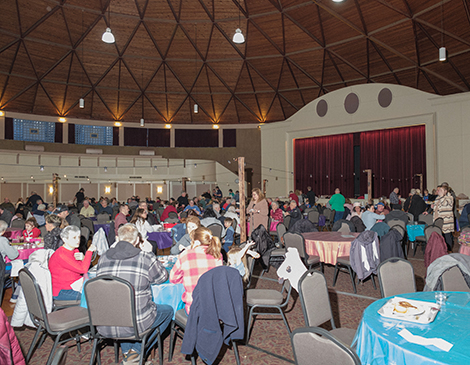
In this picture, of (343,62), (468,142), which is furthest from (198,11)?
(468,142)

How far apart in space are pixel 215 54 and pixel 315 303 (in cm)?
1750

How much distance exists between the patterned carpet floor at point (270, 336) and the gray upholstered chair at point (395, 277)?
93cm

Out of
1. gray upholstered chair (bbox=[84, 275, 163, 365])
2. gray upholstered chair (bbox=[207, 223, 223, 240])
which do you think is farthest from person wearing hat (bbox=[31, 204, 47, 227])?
gray upholstered chair (bbox=[84, 275, 163, 365])

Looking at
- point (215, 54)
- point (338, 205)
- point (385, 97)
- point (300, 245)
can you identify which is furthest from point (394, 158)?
point (300, 245)

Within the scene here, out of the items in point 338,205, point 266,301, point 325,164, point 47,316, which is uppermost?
point 325,164

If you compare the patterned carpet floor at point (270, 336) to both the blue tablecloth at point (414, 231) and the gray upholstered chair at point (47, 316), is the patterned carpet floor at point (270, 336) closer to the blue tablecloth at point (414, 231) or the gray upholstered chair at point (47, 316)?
the gray upholstered chair at point (47, 316)

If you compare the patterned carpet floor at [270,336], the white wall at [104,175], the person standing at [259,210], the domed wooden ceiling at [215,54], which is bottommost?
the patterned carpet floor at [270,336]

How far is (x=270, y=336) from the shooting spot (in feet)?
12.3

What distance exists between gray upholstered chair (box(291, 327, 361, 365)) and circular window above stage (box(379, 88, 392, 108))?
16947 mm

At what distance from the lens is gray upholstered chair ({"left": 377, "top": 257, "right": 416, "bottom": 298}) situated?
3.21 m

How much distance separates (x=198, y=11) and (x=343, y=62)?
24.3ft

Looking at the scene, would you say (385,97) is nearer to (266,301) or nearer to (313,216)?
(313,216)

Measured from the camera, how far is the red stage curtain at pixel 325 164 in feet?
61.1

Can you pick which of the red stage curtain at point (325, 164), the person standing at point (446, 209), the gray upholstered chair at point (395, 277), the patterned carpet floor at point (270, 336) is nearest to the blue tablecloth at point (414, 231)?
the person standing at point (446, 209)
